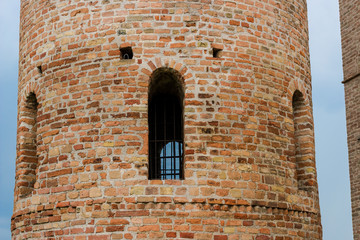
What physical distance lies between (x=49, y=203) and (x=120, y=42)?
258cm

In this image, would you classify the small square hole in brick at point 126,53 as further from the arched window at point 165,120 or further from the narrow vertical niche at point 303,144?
the narrow vertical niche at point 303,144

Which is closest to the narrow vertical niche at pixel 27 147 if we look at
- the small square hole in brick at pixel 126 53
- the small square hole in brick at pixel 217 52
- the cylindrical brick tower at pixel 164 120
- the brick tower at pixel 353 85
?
the cylindrical brick tower at pixel 164 120

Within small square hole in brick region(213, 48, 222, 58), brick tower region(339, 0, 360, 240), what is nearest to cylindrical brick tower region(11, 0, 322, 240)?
small square hole in brick region(213, 48, 222, 58)

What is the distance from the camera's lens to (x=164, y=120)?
8.29 m

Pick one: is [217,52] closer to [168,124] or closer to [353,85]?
[168,124]

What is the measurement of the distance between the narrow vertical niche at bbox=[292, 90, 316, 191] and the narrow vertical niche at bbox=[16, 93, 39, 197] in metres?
4.40

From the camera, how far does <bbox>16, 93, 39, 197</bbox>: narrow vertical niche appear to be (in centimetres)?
856

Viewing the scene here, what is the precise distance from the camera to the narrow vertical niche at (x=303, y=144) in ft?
28.7

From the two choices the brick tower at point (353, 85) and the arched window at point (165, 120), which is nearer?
the arched window at point (165, 120)

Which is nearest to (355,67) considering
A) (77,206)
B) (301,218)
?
(301,218)

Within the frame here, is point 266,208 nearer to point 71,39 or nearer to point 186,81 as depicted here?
point 186,81

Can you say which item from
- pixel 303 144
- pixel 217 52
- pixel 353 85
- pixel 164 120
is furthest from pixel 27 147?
pixel 353 85

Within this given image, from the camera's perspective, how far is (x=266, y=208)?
24.9ft

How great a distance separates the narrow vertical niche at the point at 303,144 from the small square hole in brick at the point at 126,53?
297 cm
